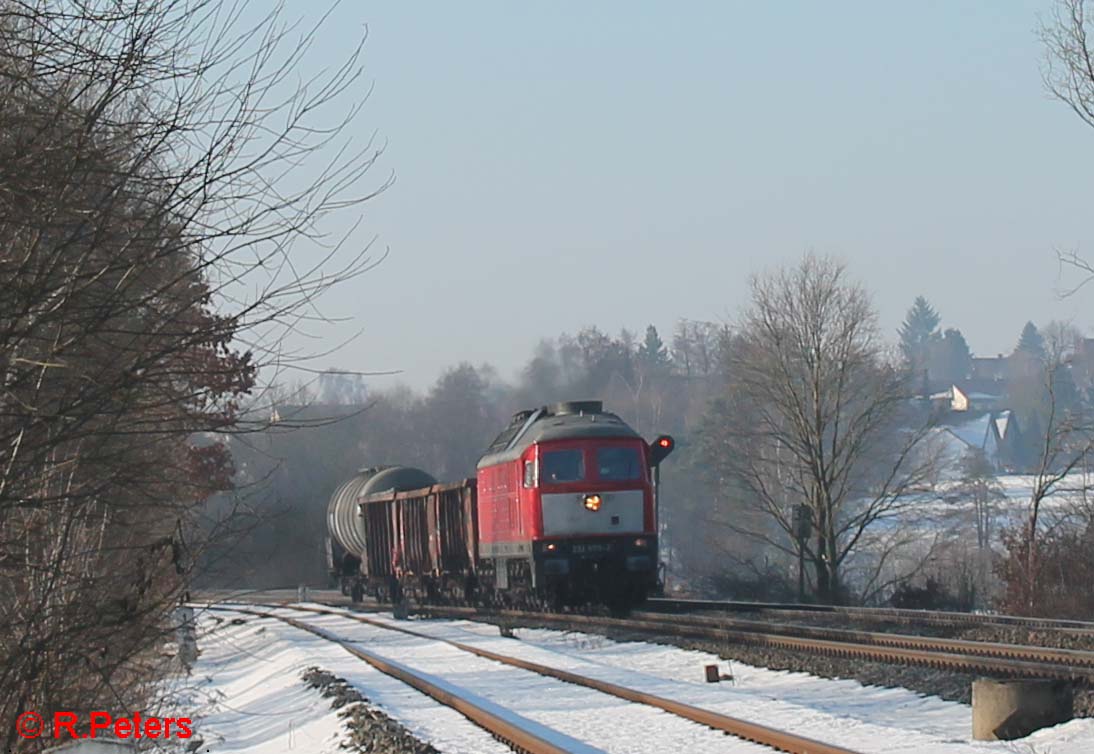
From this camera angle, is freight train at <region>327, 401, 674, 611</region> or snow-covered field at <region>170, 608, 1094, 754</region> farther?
freight train at <region>327, 401, 674, 611</region>

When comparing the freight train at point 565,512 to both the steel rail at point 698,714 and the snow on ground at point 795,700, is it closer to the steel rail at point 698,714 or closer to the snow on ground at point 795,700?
the snow on ground at point 795,700

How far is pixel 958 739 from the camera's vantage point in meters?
11.0

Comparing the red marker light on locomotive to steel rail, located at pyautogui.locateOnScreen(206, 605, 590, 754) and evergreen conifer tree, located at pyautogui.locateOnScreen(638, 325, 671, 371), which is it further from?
evergreen conifer tree, located at pyautogui.locateOnScreen(638, 325, 671, 371)

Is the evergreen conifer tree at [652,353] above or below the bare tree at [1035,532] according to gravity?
above

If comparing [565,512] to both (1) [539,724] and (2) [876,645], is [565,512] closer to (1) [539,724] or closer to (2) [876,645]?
(2) [876,645]

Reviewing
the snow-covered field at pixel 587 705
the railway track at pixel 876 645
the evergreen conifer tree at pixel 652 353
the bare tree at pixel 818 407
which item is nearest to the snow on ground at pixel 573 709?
the snow-covered field at pixel 587 705

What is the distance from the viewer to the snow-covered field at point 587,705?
11.0m

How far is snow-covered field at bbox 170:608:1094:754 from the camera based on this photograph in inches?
432

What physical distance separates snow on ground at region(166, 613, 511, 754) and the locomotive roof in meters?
4.97

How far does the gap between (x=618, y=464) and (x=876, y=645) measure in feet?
28.6

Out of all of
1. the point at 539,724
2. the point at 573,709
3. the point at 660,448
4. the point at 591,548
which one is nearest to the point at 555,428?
the point at 660,448

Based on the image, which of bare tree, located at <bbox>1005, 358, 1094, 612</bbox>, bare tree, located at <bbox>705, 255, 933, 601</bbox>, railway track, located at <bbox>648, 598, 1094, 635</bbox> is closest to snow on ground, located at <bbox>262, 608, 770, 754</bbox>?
railway track, located at <bbox>648, 598, 1094, 635</bbox>

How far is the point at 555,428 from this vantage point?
26234mm

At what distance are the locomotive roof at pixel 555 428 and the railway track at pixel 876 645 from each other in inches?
123
